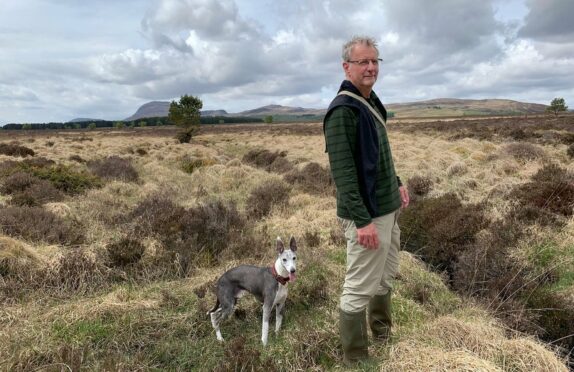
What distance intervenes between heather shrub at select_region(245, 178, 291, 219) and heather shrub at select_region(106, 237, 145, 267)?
362 cm

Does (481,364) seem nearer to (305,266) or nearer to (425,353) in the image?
(425,353)

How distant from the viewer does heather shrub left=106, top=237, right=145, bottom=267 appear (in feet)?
21.1

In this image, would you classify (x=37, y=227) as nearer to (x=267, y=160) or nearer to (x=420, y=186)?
(x=420, y=186)

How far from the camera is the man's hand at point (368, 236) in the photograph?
3107mm

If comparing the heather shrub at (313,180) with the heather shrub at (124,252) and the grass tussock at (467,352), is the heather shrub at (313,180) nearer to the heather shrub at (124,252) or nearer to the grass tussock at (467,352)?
the heather shrub at (124,252)

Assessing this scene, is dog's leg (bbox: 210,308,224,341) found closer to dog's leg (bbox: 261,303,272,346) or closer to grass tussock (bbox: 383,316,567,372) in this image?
dog's leg (bbox: 261,303,272,346)

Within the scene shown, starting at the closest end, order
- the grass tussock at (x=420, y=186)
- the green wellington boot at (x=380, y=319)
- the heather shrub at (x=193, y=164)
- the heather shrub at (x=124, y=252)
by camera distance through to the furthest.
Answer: the green wellington boot at (x=380, y=319) → the heather shrub at (x=124, y=252) → the grass tussock at (x=420, y=186) → the heather shrub at (x=193, y=164)

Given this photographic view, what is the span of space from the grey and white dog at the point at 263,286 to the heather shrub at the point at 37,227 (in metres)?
3.86

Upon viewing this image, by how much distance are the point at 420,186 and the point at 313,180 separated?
3.63 m

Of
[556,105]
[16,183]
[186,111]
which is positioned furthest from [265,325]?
[556,105]

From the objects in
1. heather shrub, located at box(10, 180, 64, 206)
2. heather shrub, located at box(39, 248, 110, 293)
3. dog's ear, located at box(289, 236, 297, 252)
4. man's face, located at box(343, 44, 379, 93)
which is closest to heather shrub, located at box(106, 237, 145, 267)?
heather shrub, located at box(39, 248, 110, 293)

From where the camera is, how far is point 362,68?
3.20m

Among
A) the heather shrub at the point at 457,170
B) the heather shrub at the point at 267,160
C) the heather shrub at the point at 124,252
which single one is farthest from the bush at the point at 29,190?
the heather shrub at the point at 457,170

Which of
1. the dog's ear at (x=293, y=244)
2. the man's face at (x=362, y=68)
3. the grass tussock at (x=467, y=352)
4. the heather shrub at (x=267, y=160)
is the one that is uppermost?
the man's face at (x=362, y=68)
